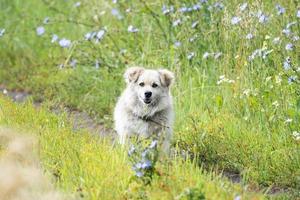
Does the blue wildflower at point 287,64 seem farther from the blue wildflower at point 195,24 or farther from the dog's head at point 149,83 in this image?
the blue wildflower at point 195,24

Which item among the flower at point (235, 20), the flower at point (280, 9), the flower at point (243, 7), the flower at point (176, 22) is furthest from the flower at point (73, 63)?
the flower at point (280, 9)

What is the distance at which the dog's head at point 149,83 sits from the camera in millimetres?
8875

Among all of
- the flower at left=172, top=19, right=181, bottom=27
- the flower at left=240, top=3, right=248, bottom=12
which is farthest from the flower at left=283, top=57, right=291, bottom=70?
the flower at left=172, top=19, right=181, bottom=27

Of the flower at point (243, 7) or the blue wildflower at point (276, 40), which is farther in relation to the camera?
the flower at point (243, 7)

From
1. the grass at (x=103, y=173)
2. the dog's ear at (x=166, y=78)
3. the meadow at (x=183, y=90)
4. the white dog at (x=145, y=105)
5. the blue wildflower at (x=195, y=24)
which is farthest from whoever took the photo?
the blue wildflower at (x=195, y=24)

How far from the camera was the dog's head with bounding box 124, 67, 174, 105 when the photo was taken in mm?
8875

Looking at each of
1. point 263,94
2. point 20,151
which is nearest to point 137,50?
point 263,94

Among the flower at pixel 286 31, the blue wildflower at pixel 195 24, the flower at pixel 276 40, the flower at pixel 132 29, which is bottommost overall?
the flower at pixel 276 40

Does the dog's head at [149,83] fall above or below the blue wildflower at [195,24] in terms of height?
below

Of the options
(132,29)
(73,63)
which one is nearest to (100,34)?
(132,29)

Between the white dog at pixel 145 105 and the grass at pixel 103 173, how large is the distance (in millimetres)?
573

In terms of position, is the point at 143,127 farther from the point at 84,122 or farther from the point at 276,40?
the point at 84,122

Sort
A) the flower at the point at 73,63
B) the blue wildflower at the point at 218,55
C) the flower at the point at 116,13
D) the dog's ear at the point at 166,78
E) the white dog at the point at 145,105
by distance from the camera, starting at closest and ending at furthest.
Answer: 1. the white dog at the point at 145,105
2. the dog's ear at the point at 166,78
3. the blue wildflower at the point at 218,55
4. the flower at the point at 73,63
5. the flower at the point at 116,13

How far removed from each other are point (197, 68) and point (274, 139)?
198 centimetres
